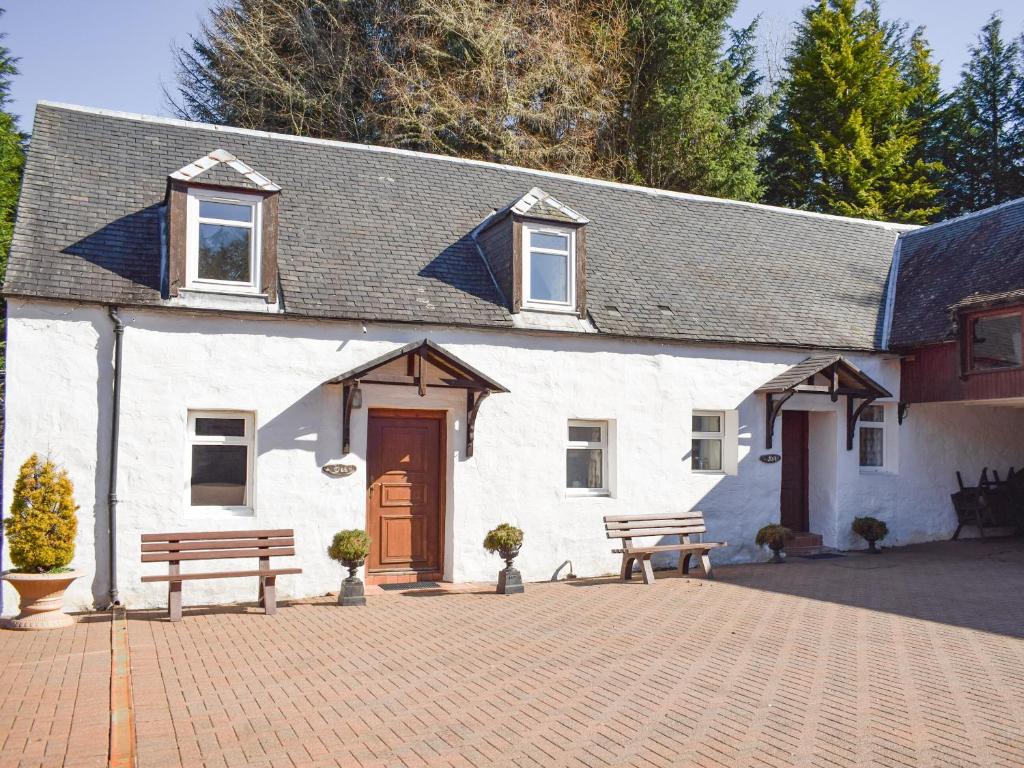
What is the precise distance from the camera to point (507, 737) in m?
6.46

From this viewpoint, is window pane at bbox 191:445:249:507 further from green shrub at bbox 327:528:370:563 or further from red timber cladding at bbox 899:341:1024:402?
red timber cladding at bbox 899:341:1024:402

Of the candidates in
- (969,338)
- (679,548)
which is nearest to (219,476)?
(679,548)

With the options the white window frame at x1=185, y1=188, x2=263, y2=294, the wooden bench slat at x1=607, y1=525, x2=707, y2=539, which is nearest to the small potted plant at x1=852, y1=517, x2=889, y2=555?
the wooden bench slat at x1=607, y1=525, x2=707, y2=539

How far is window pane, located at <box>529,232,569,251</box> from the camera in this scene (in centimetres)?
1483

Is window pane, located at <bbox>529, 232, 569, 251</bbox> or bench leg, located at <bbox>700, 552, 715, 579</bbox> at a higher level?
window pane, located at <bbox>529, 232, 569, 251</bbox>

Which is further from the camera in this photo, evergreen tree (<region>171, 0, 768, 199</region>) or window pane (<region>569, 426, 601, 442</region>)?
evergreen tree (<region>171, 0, 768, 199</region>)

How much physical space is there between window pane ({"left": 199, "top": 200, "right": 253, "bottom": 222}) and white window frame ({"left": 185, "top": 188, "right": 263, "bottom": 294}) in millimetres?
45

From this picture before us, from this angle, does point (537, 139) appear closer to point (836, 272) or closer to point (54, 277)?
point (836, 272)

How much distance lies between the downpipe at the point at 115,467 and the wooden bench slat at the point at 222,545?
721 millimetres

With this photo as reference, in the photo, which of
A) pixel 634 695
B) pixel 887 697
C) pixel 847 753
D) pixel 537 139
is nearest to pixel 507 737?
pixel 634 695

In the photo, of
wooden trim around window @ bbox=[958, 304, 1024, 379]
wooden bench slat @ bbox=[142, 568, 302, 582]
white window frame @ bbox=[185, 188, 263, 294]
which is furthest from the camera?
wooden trim around window @ bbox=[958, 304, 1024, 379]

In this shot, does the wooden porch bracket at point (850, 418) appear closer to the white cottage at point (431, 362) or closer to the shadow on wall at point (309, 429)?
the white cottage at point (431, 362)

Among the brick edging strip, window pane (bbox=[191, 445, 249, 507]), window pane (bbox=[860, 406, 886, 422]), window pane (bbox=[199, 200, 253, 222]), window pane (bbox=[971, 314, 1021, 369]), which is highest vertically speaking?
window pane (bbox=[199, 200, 253, 222])

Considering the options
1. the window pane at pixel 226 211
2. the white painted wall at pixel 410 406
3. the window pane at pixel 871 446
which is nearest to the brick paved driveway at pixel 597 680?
the white painted wall at pixel 410 406
